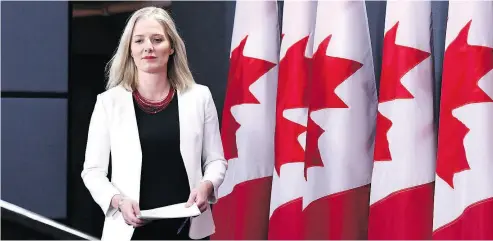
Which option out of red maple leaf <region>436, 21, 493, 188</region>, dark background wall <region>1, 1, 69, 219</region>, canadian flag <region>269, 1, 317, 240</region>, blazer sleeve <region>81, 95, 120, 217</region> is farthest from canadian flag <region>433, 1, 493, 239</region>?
dark background wall <region>1, 1, 69, 219</region>

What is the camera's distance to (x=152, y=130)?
1.67 meters

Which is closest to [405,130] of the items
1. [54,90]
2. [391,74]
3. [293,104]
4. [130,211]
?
[391,74]

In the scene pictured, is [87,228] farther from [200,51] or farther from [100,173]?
[100,173]

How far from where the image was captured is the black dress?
167 cm

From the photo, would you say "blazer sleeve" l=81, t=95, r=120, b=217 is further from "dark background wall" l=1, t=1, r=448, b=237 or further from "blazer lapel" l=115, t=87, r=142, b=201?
"dark background wall" l=1, t=1, r=448, b=237

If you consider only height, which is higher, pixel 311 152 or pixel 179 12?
pixel 179 12

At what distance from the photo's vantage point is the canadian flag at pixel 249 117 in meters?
2.26

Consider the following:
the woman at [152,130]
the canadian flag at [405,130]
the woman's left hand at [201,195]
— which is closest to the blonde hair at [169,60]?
the woman at [152,130]

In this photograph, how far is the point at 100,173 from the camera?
1648 mm

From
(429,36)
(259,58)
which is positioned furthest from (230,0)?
(429,36)

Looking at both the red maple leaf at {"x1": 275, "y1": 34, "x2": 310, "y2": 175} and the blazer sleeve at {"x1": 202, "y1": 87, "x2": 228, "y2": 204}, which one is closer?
the blazer sleeve at {"x1": 202, "y1": 87, "x2": 228, "y2": 204}

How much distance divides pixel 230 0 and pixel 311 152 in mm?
574

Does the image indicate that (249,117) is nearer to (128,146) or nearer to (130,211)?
(128,146)

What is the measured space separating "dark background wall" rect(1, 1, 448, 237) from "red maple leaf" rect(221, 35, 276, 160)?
183 mm
